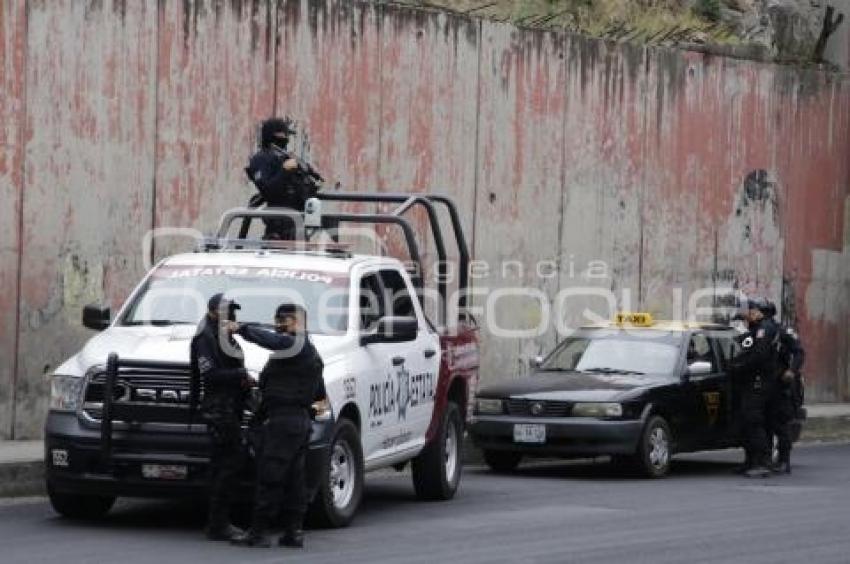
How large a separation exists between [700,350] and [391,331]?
23.4 ft

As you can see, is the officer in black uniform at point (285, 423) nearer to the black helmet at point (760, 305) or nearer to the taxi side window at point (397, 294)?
the taxi side window at point (397, 294)

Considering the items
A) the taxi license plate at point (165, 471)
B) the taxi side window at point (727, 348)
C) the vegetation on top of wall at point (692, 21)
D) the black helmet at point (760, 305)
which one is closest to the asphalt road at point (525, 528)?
the taxi license plate at point (165, 471)

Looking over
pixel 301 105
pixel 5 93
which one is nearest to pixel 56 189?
pixel 5 93

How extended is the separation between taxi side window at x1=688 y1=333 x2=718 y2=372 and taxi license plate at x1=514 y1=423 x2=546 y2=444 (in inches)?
85.6

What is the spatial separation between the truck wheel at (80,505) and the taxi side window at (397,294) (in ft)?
9.61

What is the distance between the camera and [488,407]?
69.3ft

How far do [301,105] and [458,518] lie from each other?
854cm

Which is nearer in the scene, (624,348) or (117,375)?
(117,375)

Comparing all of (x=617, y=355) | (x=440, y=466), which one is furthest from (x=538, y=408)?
(x=440, y=466)

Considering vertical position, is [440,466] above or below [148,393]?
below

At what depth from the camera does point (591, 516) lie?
16750 millimetres

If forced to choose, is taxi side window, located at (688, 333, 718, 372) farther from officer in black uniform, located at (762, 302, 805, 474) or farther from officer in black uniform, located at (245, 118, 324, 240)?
officer in black uniform, located at (245, 118, 324, 240)

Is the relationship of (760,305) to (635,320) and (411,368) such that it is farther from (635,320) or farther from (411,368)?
(411,368)

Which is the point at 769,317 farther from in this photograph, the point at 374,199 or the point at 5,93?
the point at 5,93
